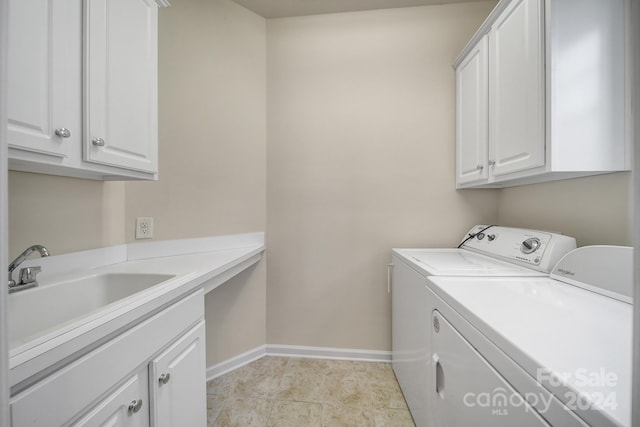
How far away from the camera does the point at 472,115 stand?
1699 mm

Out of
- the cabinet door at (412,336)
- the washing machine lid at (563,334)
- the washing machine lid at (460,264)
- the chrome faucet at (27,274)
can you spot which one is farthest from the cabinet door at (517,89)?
the chrome faucet at (27,274)

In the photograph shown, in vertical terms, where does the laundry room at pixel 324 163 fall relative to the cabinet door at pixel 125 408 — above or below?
above

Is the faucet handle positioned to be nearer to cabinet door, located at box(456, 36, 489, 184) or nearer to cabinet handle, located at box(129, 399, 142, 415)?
cabinet handle, located at box(129, 399, 142, 415)

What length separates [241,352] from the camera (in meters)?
1.98

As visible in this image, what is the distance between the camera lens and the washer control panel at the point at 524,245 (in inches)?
45.3

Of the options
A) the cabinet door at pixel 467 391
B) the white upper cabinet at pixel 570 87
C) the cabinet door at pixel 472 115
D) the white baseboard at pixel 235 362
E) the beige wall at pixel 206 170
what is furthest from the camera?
the white baseboard at pixel 235 362

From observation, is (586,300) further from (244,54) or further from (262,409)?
(244,54)

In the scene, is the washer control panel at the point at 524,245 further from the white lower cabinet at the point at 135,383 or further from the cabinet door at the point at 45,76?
the cabinet door at the point at 45,76

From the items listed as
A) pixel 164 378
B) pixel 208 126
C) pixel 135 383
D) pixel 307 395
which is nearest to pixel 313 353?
pixel 307 395

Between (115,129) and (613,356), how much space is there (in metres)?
1.64

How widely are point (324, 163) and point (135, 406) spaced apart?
1.75 m

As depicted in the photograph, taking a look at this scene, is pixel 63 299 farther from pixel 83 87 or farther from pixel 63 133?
pixel 83 87

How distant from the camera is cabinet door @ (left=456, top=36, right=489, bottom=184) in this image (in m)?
1.57

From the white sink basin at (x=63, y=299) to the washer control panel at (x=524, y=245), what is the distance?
165 centimetres
